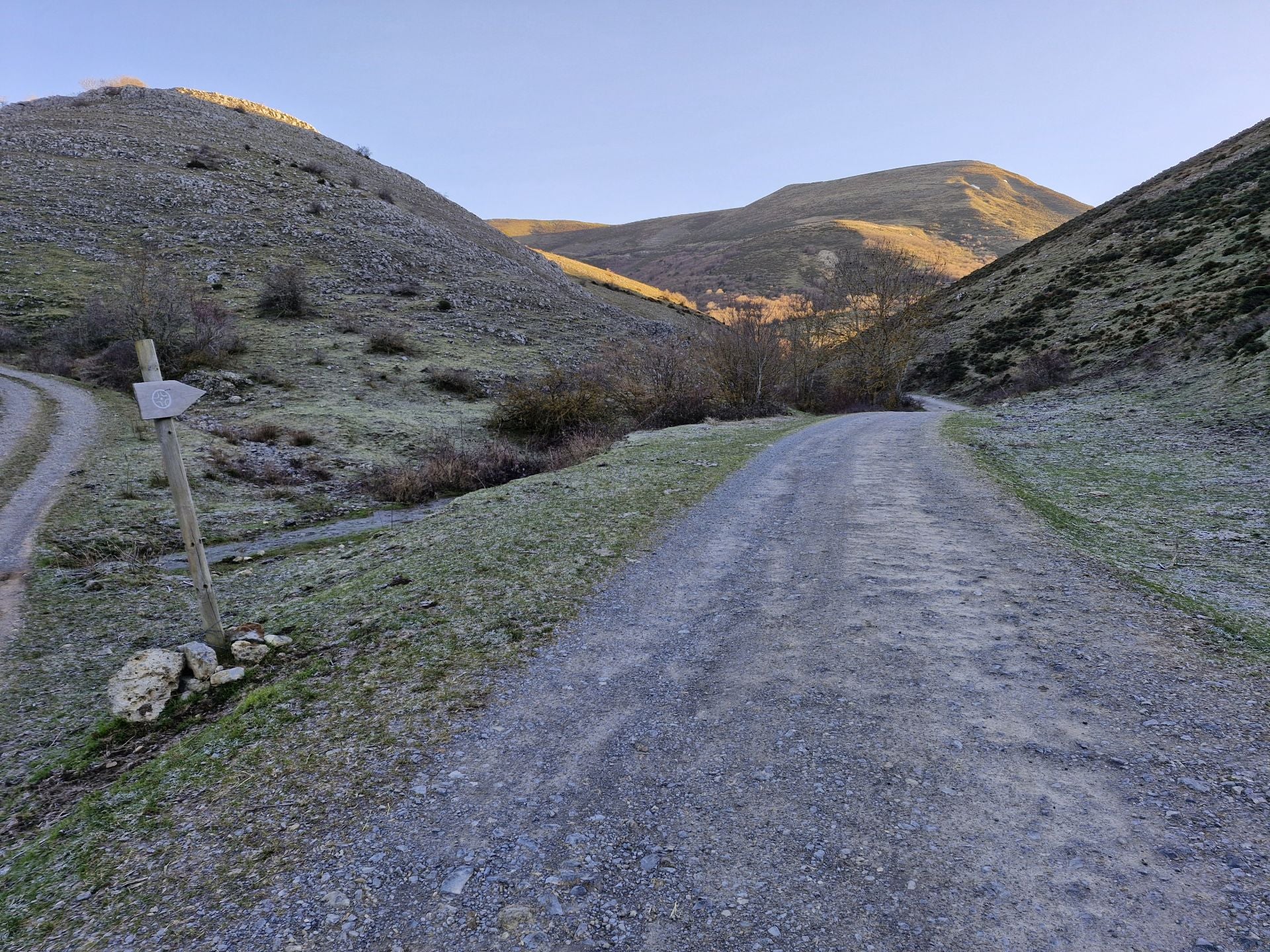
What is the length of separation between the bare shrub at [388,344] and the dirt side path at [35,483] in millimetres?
11655

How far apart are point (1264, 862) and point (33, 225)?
172ft

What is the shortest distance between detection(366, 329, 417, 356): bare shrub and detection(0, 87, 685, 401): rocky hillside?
33.4 inches

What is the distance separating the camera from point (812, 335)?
38.7m

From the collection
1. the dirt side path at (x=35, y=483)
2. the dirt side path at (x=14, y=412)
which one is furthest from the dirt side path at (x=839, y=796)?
the dirt side path at (x=14, y=412)

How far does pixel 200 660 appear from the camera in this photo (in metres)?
5.43

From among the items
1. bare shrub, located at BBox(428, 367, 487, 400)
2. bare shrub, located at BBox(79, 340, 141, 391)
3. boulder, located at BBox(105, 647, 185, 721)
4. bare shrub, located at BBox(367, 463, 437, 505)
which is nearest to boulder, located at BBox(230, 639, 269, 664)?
boulder, located at BBox(105, 647, 185, 721)

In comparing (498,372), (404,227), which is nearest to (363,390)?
(498,372)

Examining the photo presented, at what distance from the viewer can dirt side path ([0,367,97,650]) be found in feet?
26.5

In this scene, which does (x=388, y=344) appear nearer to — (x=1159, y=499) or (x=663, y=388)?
(x=663, y=388)

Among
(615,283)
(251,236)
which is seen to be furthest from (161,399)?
(615,283)

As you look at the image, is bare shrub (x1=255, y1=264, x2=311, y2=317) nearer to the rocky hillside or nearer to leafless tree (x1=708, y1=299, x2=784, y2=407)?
the rocky hillside

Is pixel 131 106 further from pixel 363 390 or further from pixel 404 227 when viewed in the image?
pixel 363 390

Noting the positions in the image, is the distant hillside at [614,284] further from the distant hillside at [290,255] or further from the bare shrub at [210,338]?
the bare shrub at [210,338]

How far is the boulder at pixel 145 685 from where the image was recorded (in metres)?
4.98
